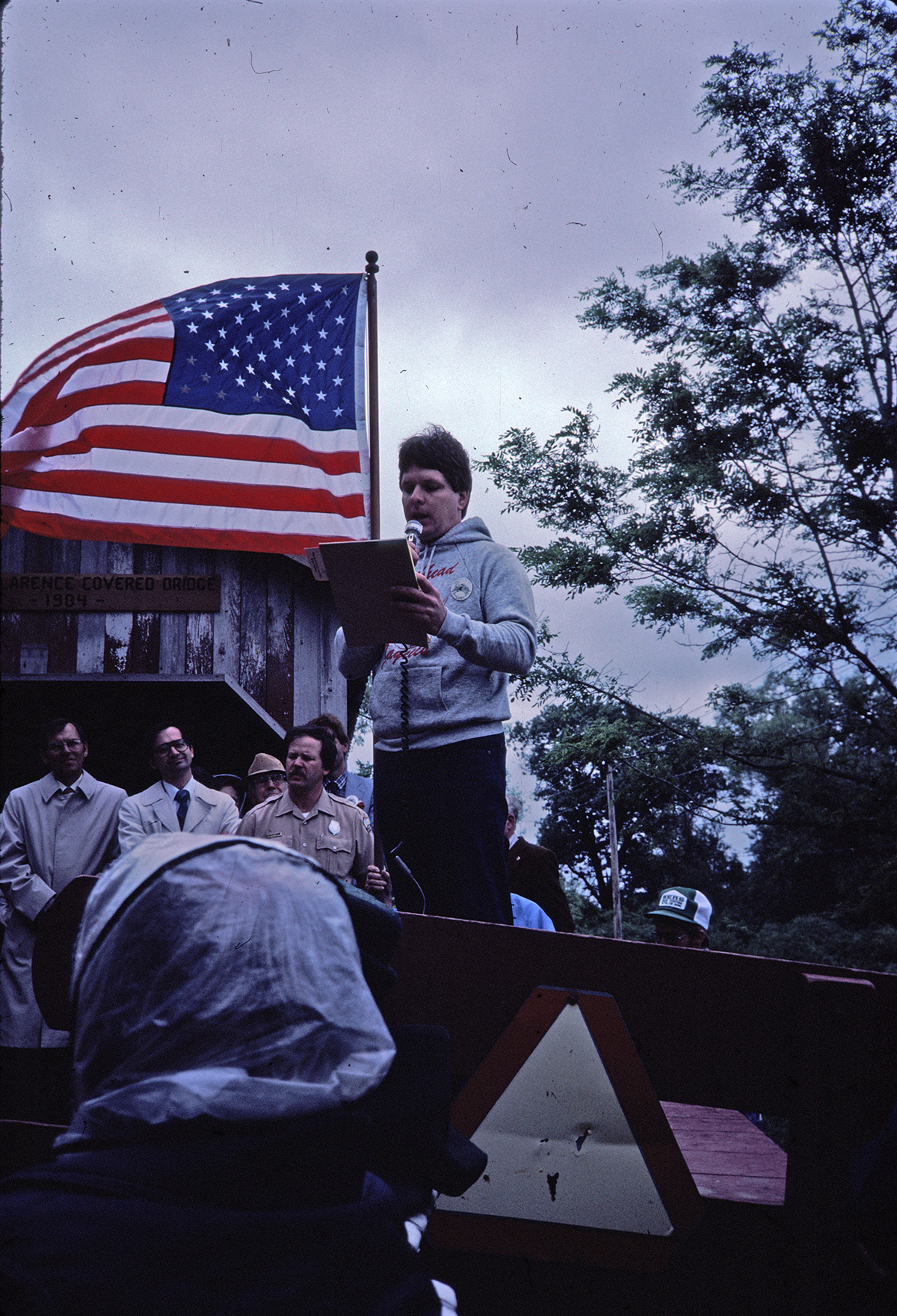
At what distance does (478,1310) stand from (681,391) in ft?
44.9

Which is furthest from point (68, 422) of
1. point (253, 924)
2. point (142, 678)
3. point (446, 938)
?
point (253, 924)

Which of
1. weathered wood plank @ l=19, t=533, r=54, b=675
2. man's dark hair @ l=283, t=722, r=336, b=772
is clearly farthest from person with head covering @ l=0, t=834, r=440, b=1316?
weathered wood plank @ l=19, t=533, r=54, b=675

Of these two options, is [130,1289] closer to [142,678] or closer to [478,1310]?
[478,1310]

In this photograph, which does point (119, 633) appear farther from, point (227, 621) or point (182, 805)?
point (182, 805)

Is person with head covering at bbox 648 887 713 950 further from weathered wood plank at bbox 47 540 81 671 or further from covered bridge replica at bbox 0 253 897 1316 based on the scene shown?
weathered wood plank at bbox 47 540 81 671

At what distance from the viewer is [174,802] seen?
5.59 metres

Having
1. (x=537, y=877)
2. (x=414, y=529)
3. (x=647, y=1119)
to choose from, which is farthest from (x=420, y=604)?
(x=537, y=877)

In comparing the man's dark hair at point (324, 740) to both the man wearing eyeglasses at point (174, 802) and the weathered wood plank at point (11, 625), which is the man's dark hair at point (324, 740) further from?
the weathered wood plank at point (11, 625)

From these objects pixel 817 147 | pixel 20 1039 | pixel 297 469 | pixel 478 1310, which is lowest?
pixel 20 1039

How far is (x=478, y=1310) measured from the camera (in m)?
1.83

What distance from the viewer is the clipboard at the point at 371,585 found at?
2539 millimetres

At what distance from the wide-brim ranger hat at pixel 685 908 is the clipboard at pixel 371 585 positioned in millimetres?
3531

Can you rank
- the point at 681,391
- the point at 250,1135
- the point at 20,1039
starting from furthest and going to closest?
the point at 681,391 < the point at 20,1039 < the point at 250,1135

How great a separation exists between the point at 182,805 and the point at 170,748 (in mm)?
345
